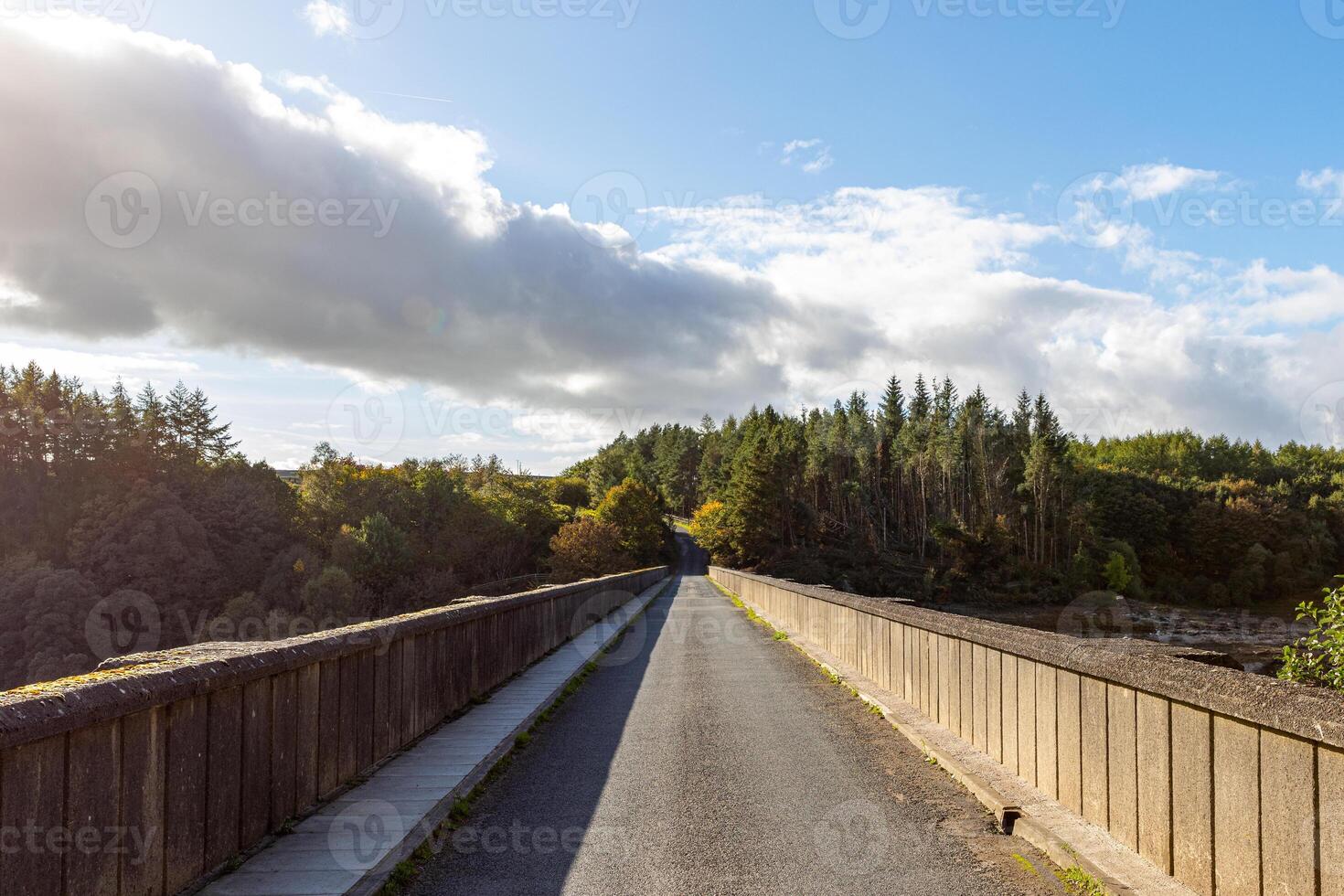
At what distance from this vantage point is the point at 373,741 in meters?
7.92

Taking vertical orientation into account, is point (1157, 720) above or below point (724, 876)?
above

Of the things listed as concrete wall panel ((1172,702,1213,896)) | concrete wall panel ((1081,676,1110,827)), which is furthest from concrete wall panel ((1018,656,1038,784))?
concrete wall panel ((1172,702,1213,896))

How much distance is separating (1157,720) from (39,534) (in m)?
99.7

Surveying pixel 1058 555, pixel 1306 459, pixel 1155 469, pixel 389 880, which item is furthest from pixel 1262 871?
pixel 1306 459

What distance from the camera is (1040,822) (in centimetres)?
609

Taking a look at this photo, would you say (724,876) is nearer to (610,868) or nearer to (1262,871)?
(610,868)

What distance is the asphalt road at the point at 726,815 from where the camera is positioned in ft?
17.9

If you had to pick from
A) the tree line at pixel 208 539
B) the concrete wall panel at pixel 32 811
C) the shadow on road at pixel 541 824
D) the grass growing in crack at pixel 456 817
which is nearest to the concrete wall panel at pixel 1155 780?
the shadow on road at pixel 541 824

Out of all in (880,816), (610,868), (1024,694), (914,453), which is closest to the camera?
(610,868)

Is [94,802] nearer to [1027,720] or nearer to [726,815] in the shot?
[726,815]

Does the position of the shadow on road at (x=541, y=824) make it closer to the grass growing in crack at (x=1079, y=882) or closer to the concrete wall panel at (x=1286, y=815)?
the grass growing in crack at (x=1079, y=882)

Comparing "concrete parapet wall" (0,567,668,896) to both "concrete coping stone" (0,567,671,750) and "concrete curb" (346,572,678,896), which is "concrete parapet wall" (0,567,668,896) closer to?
"concrete coping stone" (0,567,671,750)

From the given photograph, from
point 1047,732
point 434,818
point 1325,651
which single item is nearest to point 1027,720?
point 1047,732

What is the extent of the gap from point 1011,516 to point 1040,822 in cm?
10734
